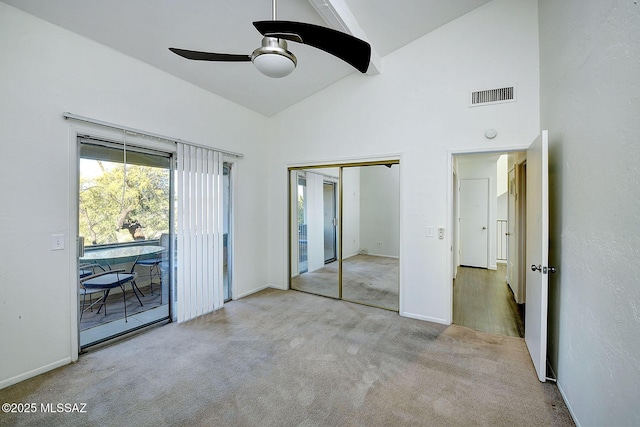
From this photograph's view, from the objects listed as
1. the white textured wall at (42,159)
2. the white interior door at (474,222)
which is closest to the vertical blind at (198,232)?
the white textured wall at (42,159)

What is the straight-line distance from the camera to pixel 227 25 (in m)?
2.67

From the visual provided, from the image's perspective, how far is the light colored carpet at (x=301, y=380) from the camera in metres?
1.86

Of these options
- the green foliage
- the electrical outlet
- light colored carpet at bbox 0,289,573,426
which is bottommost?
light colored carpet at bbox 0,289,573,426

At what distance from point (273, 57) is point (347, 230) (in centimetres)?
395

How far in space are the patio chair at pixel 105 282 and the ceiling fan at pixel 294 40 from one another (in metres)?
2.37

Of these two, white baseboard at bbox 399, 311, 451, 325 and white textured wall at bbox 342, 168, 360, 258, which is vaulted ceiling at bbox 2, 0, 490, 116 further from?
white baseboard at bbox 399, 311, 451, 325

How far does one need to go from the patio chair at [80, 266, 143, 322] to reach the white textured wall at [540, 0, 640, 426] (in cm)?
391

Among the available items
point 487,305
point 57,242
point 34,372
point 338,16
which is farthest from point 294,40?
point 487,305

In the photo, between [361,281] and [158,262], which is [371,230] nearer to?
[361,281]

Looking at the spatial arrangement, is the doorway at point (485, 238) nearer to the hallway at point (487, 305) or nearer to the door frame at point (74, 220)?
the hallway at point (487, 305)

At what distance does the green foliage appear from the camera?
106 inches

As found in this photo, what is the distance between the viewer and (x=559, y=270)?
7.39ft

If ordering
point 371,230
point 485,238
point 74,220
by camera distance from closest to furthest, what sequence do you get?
1. point 74,220
2. point 371,230
3. point 485,238

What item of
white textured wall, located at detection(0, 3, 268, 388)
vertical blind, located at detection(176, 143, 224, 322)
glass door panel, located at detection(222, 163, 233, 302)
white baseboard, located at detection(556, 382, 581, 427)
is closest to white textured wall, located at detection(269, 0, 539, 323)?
white baseboard, located at detection(556, 382, 581, 427)
